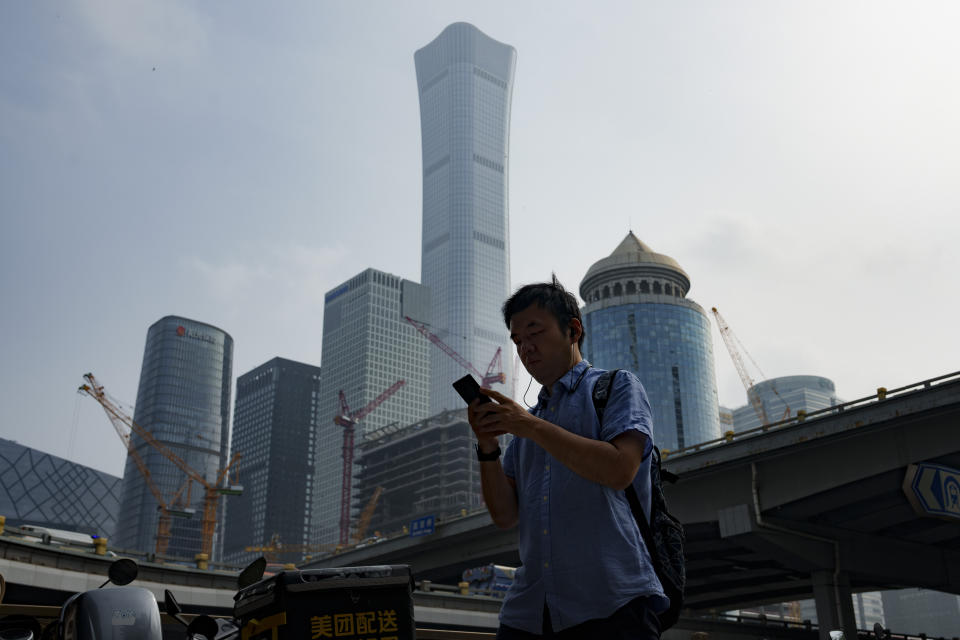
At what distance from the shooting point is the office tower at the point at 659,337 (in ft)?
543

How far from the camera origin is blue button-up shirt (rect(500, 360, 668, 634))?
129 inches

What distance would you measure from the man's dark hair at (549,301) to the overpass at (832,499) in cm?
3164

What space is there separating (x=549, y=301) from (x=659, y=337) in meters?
169

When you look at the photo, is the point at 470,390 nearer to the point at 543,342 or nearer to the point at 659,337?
the point at 543,342

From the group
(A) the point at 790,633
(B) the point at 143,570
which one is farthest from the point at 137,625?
(A) the point at 790,633

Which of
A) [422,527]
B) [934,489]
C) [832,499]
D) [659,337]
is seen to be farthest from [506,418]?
[659,337]

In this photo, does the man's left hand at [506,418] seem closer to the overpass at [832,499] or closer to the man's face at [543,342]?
the man's face at [543,342]

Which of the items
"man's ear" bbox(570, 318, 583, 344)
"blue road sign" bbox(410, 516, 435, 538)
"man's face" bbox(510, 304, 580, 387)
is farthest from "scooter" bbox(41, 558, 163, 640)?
"blue road sign" bbox(410, 516, 435, 538)

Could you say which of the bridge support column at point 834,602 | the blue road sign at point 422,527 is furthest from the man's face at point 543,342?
the blue road sign at point 422,527

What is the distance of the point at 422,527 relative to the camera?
53.0 metres

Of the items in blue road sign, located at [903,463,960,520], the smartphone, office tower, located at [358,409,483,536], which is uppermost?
office tower, located at [358,409,483,536]

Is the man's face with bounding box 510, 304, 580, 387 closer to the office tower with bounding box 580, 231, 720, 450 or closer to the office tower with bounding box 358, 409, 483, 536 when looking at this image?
the office tower with bounding box 580, 231, 720, 450

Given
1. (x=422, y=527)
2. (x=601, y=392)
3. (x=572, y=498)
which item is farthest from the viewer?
(x=422, y=527)

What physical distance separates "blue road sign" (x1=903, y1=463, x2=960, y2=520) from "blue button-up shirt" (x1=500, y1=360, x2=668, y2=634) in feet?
104
